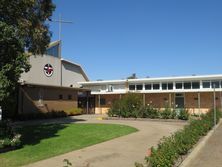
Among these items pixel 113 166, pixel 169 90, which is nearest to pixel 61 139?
pixel 113 166

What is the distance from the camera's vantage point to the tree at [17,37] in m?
13.1

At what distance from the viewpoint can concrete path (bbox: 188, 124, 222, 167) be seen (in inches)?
394

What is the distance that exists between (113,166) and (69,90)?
101 ft

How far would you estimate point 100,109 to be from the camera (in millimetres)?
46344

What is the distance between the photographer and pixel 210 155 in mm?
11484

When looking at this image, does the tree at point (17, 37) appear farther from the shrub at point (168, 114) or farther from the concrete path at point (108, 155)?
the shrub at point (168, 114)

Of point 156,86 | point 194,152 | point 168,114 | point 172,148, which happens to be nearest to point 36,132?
point 194,152

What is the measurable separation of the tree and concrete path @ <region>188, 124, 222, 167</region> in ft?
23.8

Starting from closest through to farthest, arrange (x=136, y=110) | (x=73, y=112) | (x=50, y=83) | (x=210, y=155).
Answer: (x=210, y=155), (x=136, y=110), (x=73, y=112), (x=50, y=83)

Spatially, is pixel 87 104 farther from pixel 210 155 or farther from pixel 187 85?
pixel 210 155

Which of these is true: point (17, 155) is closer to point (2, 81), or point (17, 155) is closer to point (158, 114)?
point (2, 81)

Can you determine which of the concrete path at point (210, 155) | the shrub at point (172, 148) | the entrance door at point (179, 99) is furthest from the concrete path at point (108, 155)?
the entrance door at point (179, 99)

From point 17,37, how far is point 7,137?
4621 millimetres

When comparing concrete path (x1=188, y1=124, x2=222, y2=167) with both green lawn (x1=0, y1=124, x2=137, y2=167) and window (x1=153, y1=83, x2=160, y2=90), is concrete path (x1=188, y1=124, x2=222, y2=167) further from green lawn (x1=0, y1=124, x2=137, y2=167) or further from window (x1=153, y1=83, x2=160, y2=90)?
window (x1=153, y1=83, x2=160, y2=90)
